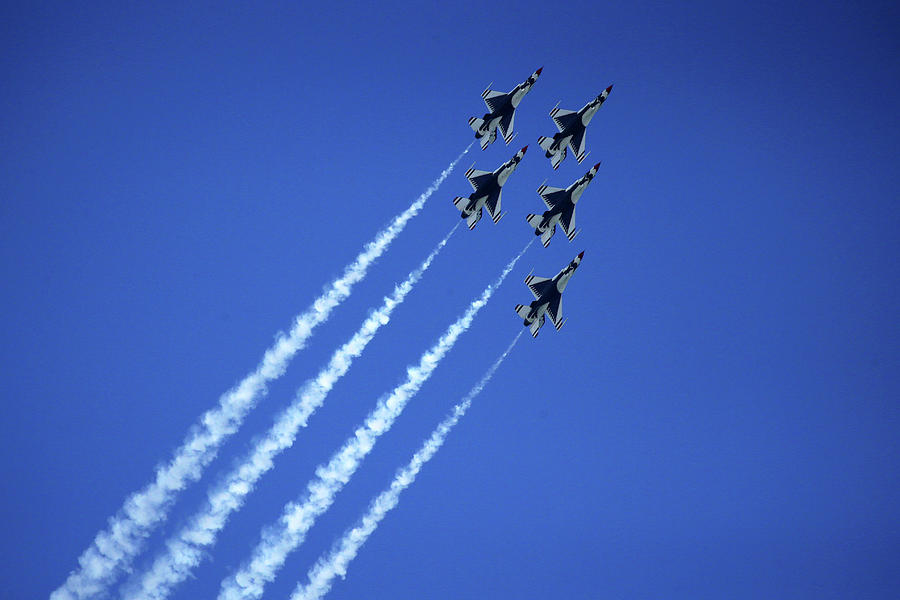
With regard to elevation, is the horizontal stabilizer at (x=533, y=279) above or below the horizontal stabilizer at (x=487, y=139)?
below

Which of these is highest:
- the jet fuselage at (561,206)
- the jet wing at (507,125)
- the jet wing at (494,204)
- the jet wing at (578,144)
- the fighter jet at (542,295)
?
the jet wing at (578,144)

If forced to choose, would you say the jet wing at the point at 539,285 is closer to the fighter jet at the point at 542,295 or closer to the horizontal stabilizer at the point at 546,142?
the fighter jet at the point at 542,295

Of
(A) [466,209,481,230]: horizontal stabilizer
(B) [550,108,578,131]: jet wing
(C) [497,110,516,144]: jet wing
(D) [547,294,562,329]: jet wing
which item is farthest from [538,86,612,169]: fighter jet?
(D) [547,294,562,329]: jet wing

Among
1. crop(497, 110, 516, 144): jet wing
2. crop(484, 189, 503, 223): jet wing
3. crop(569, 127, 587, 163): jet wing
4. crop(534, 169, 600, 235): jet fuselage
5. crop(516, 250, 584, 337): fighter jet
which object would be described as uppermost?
crop(569, 127, 587, 163): jet wing

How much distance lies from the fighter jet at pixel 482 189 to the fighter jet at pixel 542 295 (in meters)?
4.16

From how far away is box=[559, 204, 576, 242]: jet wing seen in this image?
61188mm

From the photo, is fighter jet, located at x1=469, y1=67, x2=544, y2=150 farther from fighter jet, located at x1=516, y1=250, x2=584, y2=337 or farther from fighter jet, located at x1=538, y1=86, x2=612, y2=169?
fighter jet, located at x1=516, y1=250, x2=584, y2=337

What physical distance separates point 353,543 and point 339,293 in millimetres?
12221

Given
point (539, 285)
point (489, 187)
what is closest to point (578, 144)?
point (489, 187)

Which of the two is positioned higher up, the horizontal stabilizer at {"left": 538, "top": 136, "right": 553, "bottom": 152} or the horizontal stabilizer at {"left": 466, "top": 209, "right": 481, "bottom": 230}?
the horizontal stabilizer at {"left": 538, "top": 136, "right": 553, "bottom": 152}

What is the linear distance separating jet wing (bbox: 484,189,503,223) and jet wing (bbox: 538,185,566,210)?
6.98ft

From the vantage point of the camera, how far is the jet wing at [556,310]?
200 ft

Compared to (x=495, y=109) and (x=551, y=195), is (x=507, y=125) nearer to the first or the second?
(x=495, y=109)

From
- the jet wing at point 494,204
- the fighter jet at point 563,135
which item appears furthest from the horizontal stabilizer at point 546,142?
the jet wing at point 494,204
